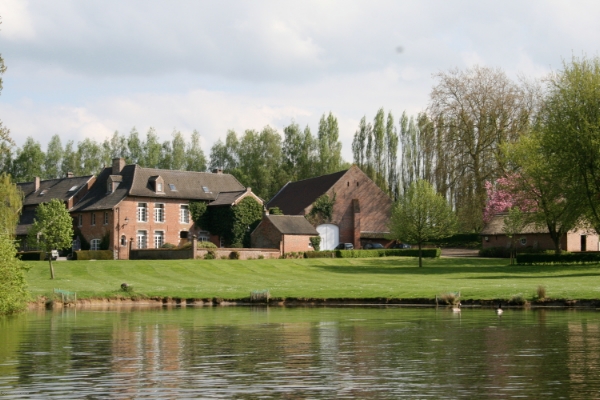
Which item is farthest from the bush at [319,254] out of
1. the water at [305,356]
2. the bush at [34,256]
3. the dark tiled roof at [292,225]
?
the water at [305,356]

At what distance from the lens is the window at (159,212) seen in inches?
3164

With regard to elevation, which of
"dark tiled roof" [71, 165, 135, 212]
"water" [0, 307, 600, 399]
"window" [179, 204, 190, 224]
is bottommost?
"water" [0, 307, 600, 399]

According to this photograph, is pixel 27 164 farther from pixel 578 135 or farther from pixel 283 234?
pixel 578 135

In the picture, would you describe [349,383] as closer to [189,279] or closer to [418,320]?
[418,320]

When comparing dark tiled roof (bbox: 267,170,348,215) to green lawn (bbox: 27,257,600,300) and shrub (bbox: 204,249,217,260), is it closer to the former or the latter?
green lawn (bbox: 27,257,600,300)

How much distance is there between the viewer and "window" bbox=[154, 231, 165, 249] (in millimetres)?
80294

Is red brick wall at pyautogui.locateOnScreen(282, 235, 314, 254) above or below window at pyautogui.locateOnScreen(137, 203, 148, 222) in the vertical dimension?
below

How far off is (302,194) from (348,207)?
565 centimetres

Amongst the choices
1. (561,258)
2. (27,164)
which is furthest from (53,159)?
(561,258)

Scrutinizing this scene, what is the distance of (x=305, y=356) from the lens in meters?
22.9

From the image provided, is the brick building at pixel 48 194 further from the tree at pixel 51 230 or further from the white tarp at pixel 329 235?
the white tarp at pixel 329 235

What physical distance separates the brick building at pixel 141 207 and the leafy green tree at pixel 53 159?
3344 centimetres

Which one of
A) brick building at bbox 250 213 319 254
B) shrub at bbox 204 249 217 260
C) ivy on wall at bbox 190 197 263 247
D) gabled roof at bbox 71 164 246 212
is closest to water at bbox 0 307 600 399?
shrub at bbox 204 249 217 260

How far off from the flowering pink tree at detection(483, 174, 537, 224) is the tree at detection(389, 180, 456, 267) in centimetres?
721
